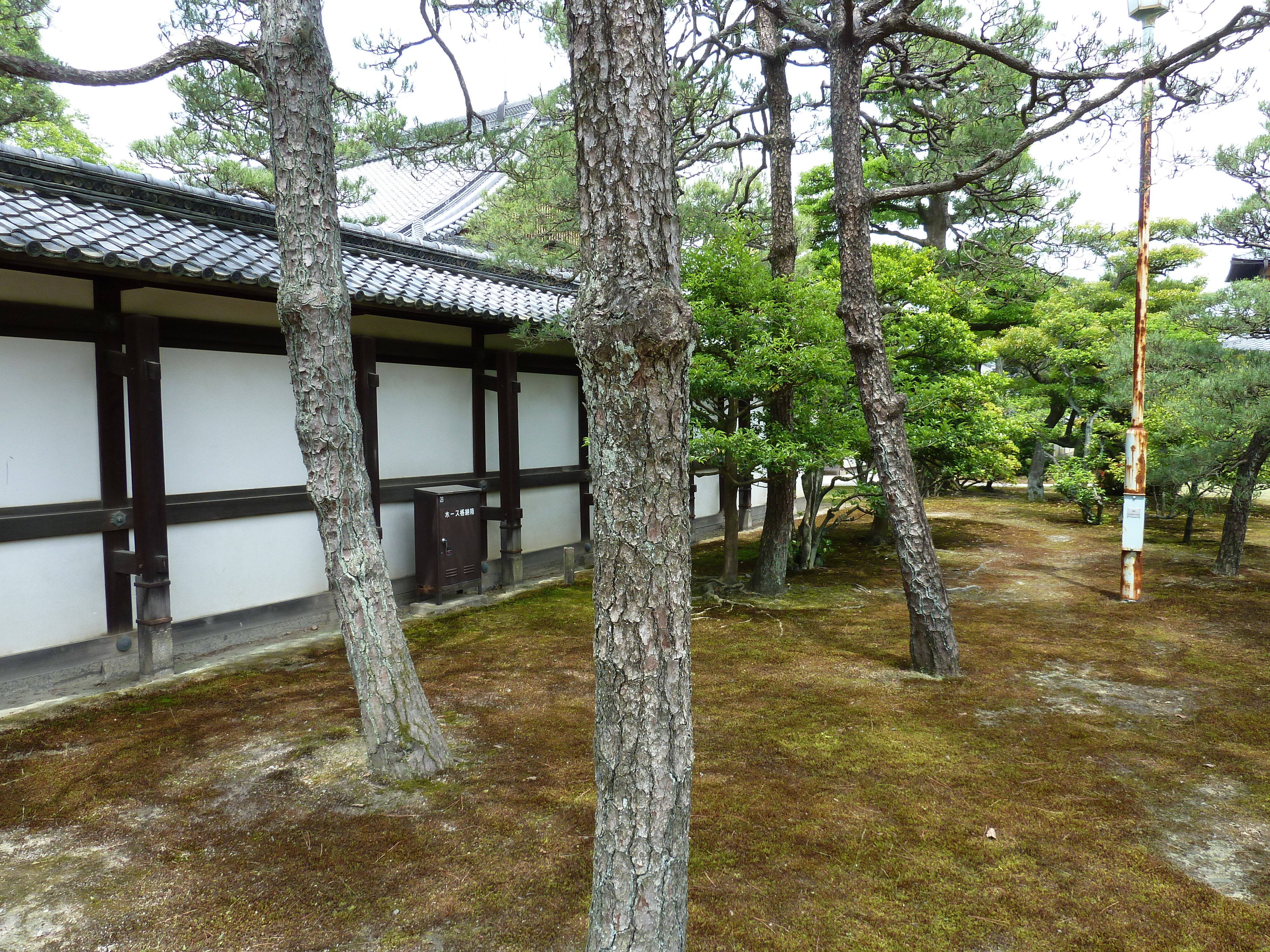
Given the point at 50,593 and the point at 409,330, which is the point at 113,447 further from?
the point at 409,330

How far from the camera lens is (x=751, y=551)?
12.4m

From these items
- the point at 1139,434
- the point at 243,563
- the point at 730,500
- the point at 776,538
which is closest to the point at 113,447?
the point at 243,563

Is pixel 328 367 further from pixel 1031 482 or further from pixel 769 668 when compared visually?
pixel 1031 482

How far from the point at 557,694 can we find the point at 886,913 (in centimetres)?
323

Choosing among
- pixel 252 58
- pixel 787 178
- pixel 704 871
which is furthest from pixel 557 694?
pixel 787 178

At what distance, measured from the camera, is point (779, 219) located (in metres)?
9.02

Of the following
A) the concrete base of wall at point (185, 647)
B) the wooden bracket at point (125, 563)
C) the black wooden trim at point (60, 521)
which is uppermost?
the black wooden trim at point (60, 521)

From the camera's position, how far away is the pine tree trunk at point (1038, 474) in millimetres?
19328

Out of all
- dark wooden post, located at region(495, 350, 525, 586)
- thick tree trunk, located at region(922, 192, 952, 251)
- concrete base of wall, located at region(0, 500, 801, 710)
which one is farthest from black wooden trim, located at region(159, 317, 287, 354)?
thick tree trunk, located at region(922, 192, 952, 251)

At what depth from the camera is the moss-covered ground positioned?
326 centimetres

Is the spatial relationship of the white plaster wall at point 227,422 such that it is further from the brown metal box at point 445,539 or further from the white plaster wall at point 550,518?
the white plaster wall at point 550,518

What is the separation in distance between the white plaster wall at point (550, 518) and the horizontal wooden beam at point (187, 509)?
1.20m

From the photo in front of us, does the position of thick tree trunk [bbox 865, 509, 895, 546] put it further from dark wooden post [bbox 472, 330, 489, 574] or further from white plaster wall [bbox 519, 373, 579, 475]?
dark wooden post [bbox 472, 330, 489, 574]

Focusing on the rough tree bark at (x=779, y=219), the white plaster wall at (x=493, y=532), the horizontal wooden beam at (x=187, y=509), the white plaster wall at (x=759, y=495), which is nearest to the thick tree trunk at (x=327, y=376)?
the horizontal wooden beam at (x=187, y=509)
